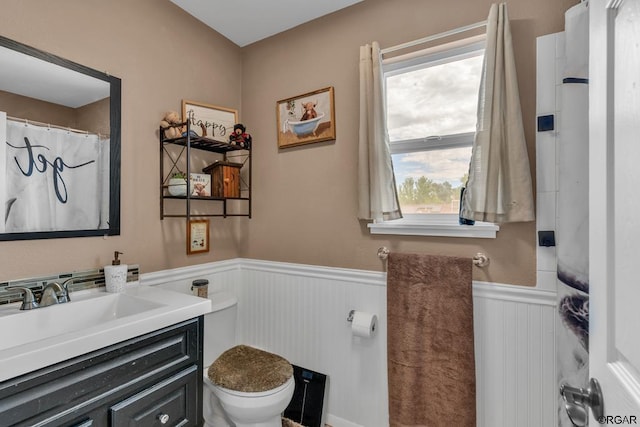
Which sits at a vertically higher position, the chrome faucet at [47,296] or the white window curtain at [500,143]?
the white window curtain at [500,143]

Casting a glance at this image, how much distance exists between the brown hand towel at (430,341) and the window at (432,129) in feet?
0.68

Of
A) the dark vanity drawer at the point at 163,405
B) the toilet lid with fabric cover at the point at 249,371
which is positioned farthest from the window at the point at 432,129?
the dark vanity drawer at the point at 163,405

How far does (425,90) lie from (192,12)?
1.47m

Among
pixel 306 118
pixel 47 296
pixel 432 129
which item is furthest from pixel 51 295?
pixel 432 129

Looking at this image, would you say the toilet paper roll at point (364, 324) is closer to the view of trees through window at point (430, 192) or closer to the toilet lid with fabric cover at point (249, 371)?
the toilet lid with fabric cover at point (249, 371)

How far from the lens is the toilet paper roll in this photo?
1.72 metres

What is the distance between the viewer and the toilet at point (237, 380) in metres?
1.54

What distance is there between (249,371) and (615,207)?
1.64 meters

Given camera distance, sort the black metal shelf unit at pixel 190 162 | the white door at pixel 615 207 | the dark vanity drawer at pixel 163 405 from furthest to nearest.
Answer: the black metal shelf unit at pixel 190 162 → the dark vanity drawer at pixel 163 405 → the white door at pixel 615 207

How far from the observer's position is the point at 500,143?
1.43 metres

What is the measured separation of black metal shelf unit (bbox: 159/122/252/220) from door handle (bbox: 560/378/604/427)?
5.56 feet

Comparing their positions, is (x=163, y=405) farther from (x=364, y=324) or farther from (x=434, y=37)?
(x=434, y=37)

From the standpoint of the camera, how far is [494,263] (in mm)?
1514

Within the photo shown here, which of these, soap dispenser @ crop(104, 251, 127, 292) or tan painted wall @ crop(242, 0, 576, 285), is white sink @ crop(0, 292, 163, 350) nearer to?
soap dispenser @ crop(104, 251, 127, 292)
